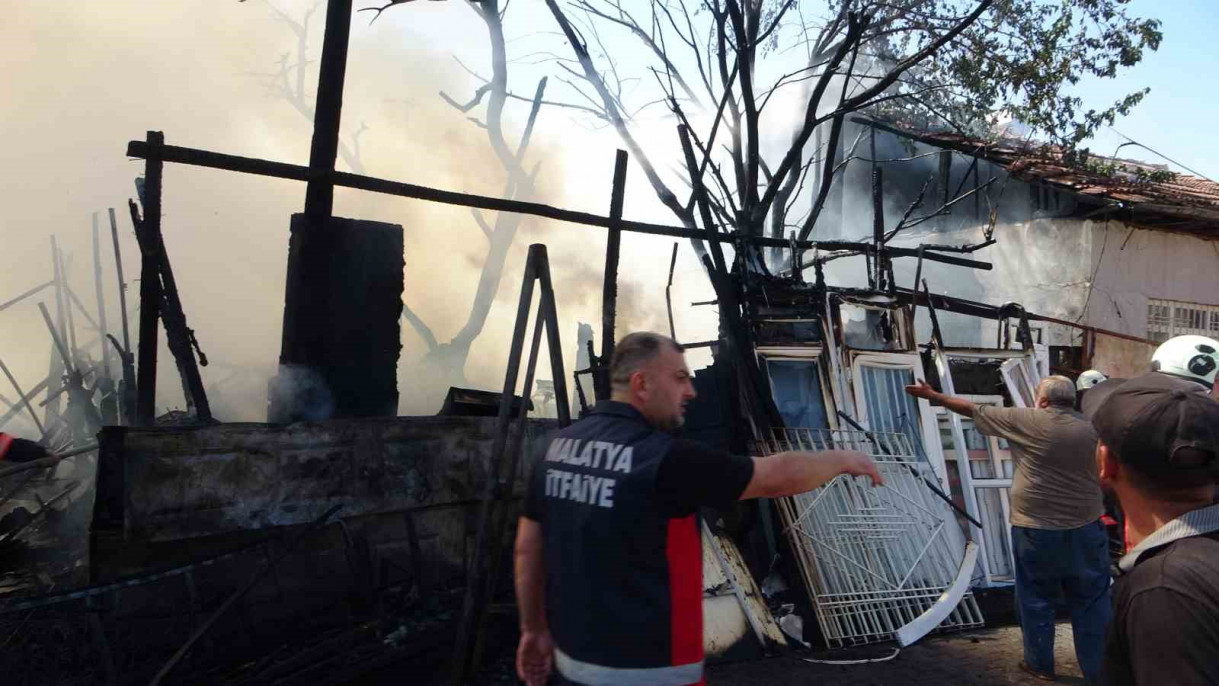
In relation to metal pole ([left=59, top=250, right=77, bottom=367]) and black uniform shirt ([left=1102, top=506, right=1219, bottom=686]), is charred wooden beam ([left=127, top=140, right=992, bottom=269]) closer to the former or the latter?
black uniform shirt ([left=1102, top=506, right=1219, bottom=686])

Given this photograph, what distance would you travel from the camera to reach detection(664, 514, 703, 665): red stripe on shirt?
2.39 meters

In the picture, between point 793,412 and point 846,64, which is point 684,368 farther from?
point 846,64

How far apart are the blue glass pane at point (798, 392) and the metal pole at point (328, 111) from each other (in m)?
3.73

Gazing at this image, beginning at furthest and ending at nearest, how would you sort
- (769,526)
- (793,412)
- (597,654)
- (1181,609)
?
(793,412)
(769,526)
(597,654)
(1181,609)

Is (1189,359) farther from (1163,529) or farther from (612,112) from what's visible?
(612,112)

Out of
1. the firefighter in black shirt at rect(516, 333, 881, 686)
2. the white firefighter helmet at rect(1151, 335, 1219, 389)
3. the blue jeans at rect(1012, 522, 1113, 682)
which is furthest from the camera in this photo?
the blue jeans at rect(1012, 522, 1113, 682)

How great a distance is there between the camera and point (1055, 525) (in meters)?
4.93

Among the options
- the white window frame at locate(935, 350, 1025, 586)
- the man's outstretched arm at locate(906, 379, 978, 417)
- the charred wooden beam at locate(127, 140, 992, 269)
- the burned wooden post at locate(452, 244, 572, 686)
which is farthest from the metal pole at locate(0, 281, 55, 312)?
the white window frame at locate(935, 350, 1025, 586)

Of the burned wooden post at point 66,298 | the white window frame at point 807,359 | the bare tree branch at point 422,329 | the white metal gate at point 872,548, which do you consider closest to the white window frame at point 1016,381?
the white metal gate at point 872,548

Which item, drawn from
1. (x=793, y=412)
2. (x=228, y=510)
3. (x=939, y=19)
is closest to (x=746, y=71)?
(x=939, y=19)

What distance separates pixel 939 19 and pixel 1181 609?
43.2 ft

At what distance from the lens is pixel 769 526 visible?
6.21m

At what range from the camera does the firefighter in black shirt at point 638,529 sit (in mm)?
2357

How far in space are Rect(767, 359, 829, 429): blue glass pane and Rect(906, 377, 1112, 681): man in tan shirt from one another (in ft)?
5.95
